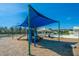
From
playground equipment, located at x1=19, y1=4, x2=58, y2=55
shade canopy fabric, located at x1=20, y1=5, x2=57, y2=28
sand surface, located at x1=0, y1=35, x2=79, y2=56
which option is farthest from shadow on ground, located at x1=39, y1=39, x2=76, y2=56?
shade canopy fabric, located at x1=20, y1=5, x2=57, y2=28

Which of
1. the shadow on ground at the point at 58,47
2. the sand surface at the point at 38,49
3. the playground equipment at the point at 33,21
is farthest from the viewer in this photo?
the shadow on ground at the point at 58,47

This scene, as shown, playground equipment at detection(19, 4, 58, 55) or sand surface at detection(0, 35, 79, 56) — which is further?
sand surface at detection(0, 35, 79, 56)

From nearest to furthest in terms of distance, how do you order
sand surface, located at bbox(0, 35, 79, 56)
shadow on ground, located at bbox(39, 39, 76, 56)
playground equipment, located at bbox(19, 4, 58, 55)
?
playground equipment, located at bbox(19, 4, 58, 55) → sand surface, located at bbox(0, 35, 79, 56) → shadow on ground, located at bbox(39, 39, 76, 56)

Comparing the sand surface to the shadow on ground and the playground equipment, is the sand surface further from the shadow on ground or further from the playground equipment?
the playground equipment

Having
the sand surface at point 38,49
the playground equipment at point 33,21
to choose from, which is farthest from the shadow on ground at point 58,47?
the playground equipment at point 33,21

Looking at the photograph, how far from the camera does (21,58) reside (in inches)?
189

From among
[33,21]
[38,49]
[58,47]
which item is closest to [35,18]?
[33,21]

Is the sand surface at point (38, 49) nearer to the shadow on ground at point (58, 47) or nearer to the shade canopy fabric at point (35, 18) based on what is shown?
the shadow on ground at point (58, 47)

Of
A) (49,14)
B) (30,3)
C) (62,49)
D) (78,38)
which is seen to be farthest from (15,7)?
(78,38)

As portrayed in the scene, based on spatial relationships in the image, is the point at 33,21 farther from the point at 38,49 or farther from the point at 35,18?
the point at 38,49

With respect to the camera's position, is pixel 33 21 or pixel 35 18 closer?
pixel 35 18

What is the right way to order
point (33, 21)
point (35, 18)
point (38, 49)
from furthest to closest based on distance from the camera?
A: point (33, 21)
point (35, 18)
point (38, 49)

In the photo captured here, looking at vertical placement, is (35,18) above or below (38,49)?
above

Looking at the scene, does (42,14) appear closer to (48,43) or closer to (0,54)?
(48,43)
